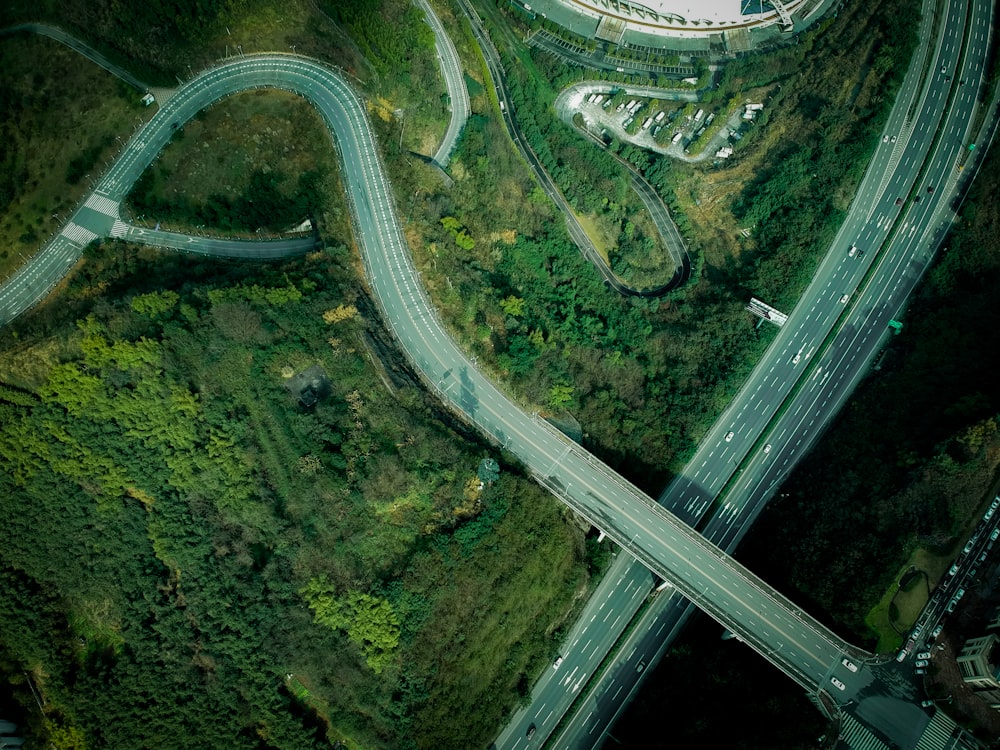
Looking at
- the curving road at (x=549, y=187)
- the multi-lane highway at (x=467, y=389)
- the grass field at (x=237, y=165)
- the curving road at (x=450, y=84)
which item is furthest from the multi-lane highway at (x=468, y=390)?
the curving road at (x=549, y=187)

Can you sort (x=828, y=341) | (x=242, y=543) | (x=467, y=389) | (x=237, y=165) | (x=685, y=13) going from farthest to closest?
(x=685, y=13)
(x=828, y=341)
(x=237, y=165)
(x=467, y=389)
(x=242, y=543)

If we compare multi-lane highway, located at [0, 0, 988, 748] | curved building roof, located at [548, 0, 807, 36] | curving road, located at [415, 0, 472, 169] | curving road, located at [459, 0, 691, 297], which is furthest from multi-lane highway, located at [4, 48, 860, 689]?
curved building roof, located at [548, 0, 807, 36]

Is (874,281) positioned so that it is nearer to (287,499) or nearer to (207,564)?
(287,499)

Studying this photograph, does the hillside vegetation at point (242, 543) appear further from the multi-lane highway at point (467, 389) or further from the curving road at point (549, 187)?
the curving road at point (549, 187)

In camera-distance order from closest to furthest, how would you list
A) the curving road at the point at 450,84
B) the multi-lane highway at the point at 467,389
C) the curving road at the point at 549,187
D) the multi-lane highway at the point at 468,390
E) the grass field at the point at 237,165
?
the multi-lane highway at the point at 467,389 → the multi-lane highway at the point at 468,390 → the grass field at the point at 237,165 → the curving road at the point at 450,84 → the curving road at the point at 549,187

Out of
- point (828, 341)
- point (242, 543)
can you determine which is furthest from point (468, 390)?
point (828, 341)

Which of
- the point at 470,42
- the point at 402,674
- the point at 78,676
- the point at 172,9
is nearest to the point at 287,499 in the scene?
the point at 402,674

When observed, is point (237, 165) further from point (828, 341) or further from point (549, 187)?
point (828, 341)

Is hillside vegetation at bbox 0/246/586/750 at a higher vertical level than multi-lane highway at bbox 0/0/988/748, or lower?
lower

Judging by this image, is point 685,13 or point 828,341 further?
point 685,13

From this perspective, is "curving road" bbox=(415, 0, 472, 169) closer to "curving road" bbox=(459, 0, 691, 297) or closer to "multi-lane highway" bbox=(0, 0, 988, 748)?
"curving road" bbox=(459, 0, 691, 297)

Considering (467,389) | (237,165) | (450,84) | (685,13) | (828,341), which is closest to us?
(467,389)

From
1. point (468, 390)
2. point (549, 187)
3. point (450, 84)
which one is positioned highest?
point (450, 84)
